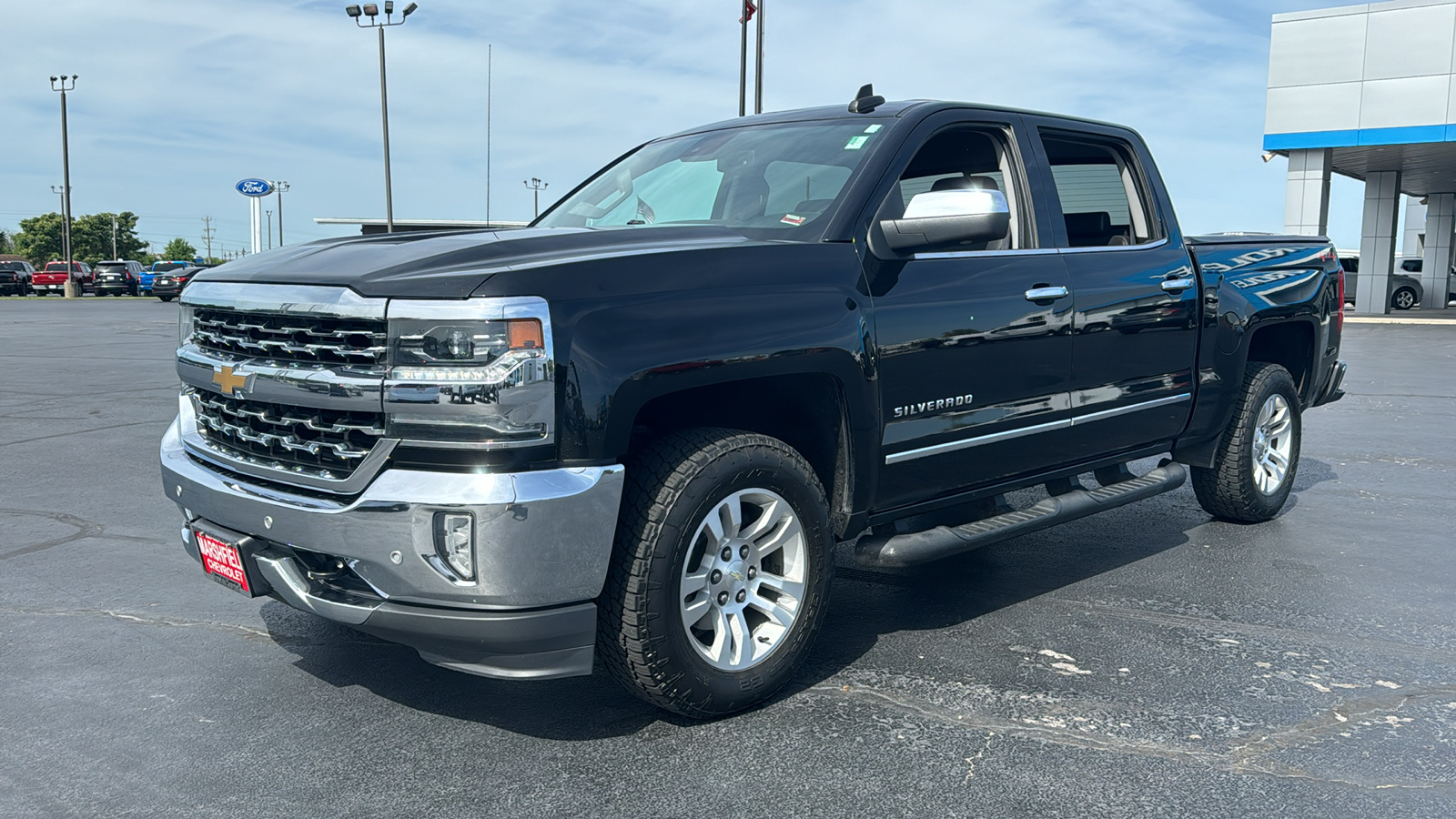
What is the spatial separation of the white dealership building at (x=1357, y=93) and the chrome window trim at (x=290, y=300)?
101 feet

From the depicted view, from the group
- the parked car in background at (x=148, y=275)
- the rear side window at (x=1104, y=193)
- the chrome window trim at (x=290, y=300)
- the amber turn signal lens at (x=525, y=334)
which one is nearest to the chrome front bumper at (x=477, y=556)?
the amber turn signal lens at (x=525, y=334)

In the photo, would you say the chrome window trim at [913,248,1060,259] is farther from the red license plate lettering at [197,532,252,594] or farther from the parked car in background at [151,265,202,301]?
the parked car in background at [151,265,202,301]

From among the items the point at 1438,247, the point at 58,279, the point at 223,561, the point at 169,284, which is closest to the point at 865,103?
the point at 223,561

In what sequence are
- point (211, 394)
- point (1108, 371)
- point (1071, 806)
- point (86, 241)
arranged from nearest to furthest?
1. point (1071, 806)
2. point (211, 394)
3. point (1108, 371)
4. point (86, 241)

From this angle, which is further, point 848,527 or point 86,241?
point 86,241

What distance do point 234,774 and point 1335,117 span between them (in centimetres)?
3160

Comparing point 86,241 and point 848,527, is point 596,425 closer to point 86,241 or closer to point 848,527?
point 848,527

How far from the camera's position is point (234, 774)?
3.21 m

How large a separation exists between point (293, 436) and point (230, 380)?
332mm

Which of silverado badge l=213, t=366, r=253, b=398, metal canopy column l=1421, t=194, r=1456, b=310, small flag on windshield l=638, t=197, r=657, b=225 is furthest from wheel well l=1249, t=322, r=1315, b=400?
metal canopy column l=1421, t=194, r=1456, b=310

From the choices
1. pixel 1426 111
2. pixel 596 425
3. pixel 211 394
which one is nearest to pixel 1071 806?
pixel 596 425

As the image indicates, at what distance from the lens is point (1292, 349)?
6.70m

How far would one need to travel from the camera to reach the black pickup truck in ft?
10.1

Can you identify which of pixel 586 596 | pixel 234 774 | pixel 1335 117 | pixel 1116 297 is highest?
pixel 1335 117
